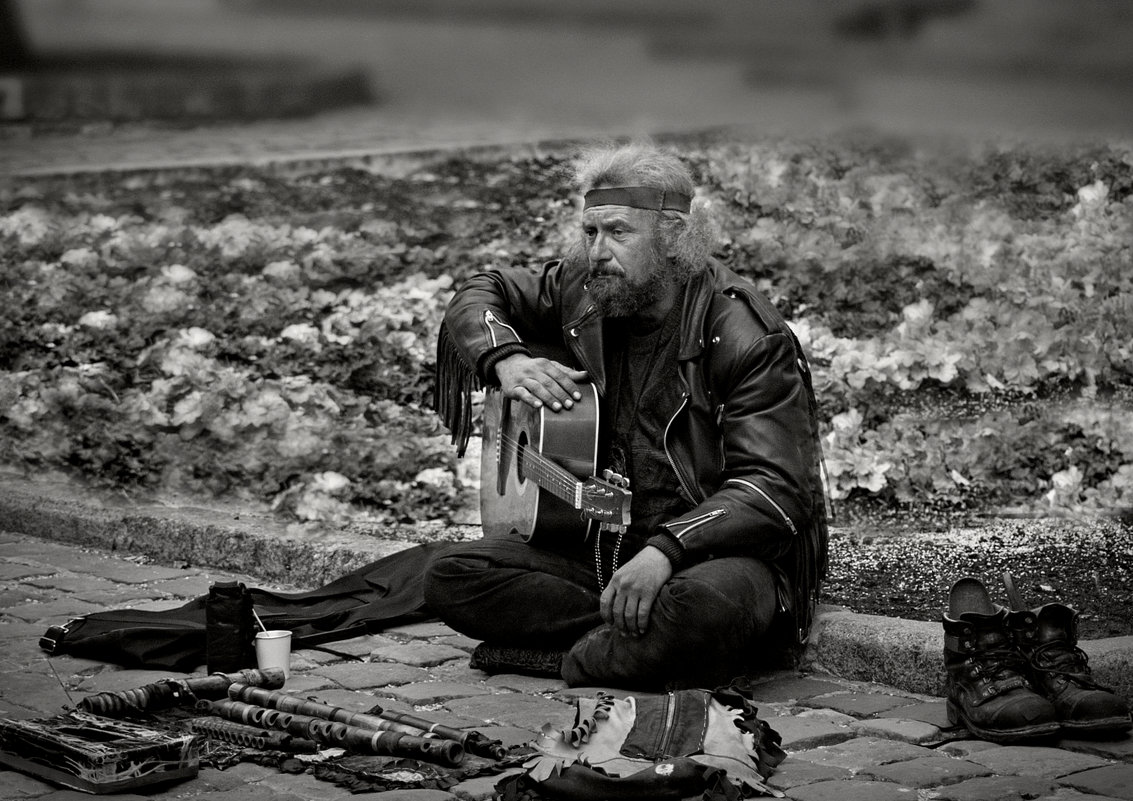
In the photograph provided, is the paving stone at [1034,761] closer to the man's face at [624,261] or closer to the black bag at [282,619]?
the man's face at [624,261]

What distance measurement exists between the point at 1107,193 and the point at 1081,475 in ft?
5.87

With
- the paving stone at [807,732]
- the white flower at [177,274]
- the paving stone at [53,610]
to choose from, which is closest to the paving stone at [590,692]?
the paving stone at [807,732]

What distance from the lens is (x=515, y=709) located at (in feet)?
11.4

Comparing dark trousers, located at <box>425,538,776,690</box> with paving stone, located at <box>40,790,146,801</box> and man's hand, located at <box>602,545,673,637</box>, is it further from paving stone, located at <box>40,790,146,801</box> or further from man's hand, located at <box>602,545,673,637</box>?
paving stone, located at <box>40,790,146,801</box>

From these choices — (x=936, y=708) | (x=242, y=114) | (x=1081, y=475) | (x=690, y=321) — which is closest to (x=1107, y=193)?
(x=1081, y=475)

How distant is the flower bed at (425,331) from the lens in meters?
5.39

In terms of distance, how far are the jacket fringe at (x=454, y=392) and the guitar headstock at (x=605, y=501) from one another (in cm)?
79

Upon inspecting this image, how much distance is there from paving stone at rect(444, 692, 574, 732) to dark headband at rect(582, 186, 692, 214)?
1.46 m

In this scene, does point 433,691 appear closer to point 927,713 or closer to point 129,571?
point 927,713

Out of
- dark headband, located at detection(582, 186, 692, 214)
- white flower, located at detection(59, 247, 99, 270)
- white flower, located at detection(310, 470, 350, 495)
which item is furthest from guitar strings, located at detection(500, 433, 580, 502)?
white flower, located at detection(59, 247, 99, 270)

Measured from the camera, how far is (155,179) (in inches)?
80.5

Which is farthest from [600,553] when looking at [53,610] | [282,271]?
[282,271]

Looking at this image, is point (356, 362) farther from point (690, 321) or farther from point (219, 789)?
point (219, 789)

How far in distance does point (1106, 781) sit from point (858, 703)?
0.86 m
